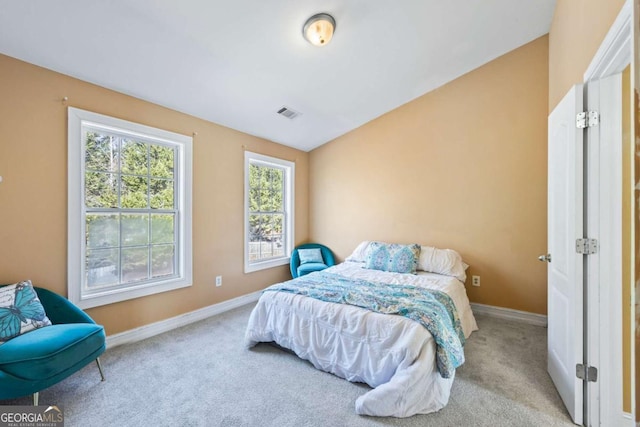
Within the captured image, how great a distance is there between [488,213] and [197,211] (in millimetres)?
3457

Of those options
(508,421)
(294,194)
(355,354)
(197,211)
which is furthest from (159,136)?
(508,421)

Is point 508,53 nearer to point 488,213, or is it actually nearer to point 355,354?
point 488,213

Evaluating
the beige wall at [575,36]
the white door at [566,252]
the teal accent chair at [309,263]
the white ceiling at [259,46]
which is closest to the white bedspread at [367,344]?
the white door at [566,252]

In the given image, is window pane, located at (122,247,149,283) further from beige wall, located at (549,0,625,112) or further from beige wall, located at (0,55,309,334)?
beige wall, located at (549,0,625,112)

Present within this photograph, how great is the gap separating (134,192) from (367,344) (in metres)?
2.64

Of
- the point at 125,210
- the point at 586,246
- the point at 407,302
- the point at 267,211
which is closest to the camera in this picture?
the point at 586,246

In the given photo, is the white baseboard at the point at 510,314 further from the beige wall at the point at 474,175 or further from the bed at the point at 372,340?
the bed at the point at 372,340

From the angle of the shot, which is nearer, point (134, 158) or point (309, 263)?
point (134, 158)

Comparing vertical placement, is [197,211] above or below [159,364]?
above

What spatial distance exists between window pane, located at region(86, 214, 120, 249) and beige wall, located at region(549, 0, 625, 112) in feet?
12.1

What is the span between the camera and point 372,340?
186 centimetres

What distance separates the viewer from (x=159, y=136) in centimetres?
279

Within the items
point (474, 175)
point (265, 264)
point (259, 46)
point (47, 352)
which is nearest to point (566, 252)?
point (474, 175)

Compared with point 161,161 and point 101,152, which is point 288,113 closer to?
point 161,161
